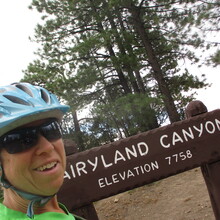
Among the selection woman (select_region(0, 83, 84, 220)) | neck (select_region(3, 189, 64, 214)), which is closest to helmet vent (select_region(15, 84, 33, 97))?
woman (select_region(0, 83, 84, 220))

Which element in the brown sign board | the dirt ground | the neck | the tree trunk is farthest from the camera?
the tree trunk

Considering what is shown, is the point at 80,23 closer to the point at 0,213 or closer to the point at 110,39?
the point at 110,39

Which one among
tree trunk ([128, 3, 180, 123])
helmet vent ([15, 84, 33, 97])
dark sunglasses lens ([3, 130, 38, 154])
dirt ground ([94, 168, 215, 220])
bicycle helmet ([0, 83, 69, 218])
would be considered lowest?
dirt ground ([94, 168, 215, 220])

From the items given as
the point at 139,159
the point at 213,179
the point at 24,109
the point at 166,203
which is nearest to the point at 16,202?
the point at 24,109

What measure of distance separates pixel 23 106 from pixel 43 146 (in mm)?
180

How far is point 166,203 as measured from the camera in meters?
5.16

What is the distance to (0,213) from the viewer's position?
98cm

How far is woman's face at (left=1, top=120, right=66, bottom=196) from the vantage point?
37.9 inches

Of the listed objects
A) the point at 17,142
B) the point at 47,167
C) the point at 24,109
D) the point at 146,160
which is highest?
the point at 24,109

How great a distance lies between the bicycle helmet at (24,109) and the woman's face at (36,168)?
0.10 ft

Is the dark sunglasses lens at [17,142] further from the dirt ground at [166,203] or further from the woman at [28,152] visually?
the dirt ground at [166,203]

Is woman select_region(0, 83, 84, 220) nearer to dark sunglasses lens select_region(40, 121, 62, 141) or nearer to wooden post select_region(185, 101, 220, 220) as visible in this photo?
dark sunglasses lens select_region(40, 121, 62, 141)

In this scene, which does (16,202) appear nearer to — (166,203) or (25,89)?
(25,89)

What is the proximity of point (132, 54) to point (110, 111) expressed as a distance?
227 centimetres
